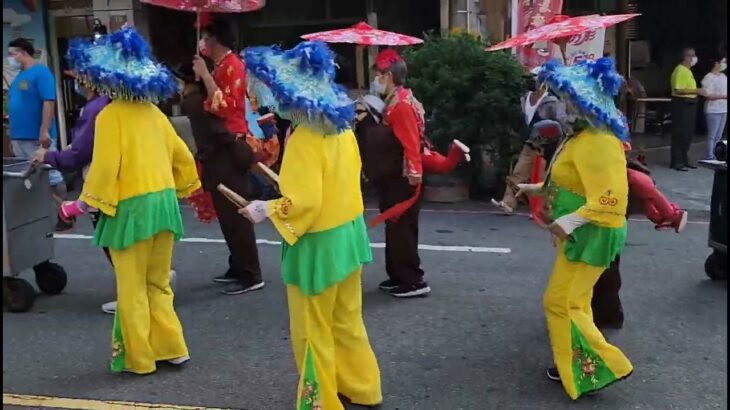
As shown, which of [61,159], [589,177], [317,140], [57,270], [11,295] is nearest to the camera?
[317,140]

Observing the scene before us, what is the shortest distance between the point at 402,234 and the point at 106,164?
2.30 meters

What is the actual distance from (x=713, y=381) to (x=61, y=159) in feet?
13.2

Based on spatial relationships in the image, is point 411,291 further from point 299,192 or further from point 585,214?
point 299,192

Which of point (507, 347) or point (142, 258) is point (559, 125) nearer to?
point (507, 347)

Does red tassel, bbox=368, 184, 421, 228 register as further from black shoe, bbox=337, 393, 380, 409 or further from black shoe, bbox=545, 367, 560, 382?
black shoe, bbox=337, 393, 380, 409

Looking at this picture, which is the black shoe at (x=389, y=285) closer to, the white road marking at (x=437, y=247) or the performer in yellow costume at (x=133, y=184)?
the white road marking at (x=437, y=247)

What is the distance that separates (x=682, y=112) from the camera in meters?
11.3

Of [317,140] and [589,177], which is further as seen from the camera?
[589,177]

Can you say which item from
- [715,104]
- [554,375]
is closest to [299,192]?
[554,375]

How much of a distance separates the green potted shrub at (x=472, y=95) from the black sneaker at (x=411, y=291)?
3.47 metres

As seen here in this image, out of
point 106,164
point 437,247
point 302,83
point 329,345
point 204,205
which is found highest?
point 302,83

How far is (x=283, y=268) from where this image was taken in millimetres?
3600

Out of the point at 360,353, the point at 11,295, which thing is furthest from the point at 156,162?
the point at 11,295

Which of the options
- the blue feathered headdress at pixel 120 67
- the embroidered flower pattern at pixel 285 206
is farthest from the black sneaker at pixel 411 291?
the embroidered flower pattern at pixel 285 206
